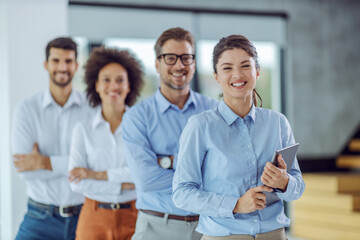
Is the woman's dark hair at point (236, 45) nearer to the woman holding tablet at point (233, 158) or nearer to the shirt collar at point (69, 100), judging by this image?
the woman holding tablet at point (233, 158)

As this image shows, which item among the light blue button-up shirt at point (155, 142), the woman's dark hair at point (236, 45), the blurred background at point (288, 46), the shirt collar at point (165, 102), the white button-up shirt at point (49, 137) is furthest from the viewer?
the blurred background at point (288, 46)

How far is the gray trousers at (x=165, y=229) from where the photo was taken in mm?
2311

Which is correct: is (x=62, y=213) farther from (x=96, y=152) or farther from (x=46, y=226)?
(x=96, y=152)

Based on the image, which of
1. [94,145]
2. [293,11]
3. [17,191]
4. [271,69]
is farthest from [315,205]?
[94,145]

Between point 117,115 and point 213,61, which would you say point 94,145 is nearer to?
point 117,115

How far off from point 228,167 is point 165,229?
704 mm

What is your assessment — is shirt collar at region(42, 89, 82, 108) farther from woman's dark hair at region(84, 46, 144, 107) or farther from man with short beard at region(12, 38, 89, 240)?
woman's dark hair at region(84, 46, 144, 107)

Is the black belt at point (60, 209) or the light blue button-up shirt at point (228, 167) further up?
the light blue button-up shirt at point (228, 167)

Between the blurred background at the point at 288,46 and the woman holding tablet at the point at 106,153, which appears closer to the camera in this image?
the woman holding tablet at the point at 106,153

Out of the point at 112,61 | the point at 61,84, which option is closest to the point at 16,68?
the point at 61,84

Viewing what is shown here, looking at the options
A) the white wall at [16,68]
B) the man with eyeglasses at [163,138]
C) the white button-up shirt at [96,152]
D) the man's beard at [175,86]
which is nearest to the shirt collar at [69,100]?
the white button-up shirt at [96,152]

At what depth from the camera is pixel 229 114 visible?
179 centimetres

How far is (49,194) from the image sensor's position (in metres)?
3.10

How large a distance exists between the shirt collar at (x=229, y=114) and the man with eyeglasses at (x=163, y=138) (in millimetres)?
569
